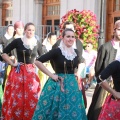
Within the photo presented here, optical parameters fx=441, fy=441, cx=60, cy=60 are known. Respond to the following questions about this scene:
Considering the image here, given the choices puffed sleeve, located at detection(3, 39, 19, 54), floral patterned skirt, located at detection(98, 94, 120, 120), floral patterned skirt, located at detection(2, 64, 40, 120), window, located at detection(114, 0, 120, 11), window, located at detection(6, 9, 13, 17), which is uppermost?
window, located at detection(114, 0, 120, 11)

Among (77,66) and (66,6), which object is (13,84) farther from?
(66,6)

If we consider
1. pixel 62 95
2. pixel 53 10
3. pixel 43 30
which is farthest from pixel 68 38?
pixel 53 10

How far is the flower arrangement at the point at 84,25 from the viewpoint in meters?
10.6

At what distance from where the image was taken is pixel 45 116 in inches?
214

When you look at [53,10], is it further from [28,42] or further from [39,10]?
[28,42]

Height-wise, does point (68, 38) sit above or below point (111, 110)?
above

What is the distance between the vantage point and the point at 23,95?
6445 millimetres

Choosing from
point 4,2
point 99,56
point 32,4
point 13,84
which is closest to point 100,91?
point 99,56

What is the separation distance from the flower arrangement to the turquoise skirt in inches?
200

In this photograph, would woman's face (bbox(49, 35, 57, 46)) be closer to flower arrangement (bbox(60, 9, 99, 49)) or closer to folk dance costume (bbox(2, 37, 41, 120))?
flower arrangement (bbox(60, 9, 99, 49))

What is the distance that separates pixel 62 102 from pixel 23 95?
121 cm

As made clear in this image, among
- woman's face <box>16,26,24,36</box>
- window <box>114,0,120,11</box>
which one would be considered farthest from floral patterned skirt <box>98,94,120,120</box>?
window <box>114,0,120,11</box>

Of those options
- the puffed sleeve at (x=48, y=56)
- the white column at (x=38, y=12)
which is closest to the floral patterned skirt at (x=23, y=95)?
the puffed sleeve at (x=48, y=56)

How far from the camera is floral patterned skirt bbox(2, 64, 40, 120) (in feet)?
21.1
